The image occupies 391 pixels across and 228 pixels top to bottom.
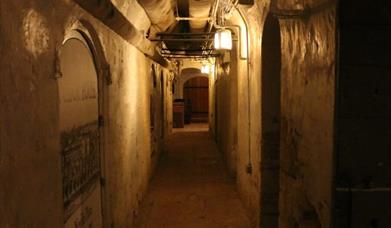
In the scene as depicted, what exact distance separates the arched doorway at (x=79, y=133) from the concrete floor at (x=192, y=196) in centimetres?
248

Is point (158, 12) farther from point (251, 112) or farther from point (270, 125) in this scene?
point (270, 125)

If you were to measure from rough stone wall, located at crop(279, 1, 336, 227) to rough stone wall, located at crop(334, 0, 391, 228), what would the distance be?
0.08 m

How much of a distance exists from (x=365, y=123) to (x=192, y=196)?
5402mm

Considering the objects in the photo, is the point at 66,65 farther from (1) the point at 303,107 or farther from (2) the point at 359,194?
(2) the point at 359,194

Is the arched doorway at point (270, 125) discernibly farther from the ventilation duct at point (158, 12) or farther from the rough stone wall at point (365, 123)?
the ventilation duct at point (158, 12)

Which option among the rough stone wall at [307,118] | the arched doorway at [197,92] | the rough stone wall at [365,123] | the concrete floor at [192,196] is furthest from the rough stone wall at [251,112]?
the arched doorway at [197,92]

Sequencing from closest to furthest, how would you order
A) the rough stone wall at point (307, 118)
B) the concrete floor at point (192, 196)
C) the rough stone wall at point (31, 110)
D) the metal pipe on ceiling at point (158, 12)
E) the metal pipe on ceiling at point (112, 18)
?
1. the rough stone wall at point (31, 110)
2. the rough stone wall at point (307, 118)
3. the metal pipe on ceiling at point (112, 18)
4. the concrete floor at point (192, 196)
5. the metal pipe on ceiling at point (158, 12)

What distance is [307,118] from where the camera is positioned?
3027 millimetres

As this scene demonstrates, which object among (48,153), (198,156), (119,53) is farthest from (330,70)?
(198,156)

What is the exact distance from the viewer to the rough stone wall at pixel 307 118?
257 centimetres

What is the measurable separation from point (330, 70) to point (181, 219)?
443 cm

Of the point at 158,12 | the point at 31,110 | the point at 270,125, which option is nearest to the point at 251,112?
the point at 270,125

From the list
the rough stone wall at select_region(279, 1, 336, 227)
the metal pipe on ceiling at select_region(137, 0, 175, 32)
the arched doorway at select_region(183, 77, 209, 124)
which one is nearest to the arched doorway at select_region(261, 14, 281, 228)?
the rough stone wall at select_region(279, 1, 336, 227)

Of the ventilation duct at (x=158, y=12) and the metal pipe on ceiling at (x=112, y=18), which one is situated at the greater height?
the ventilation duct at (x=158, y=12)
